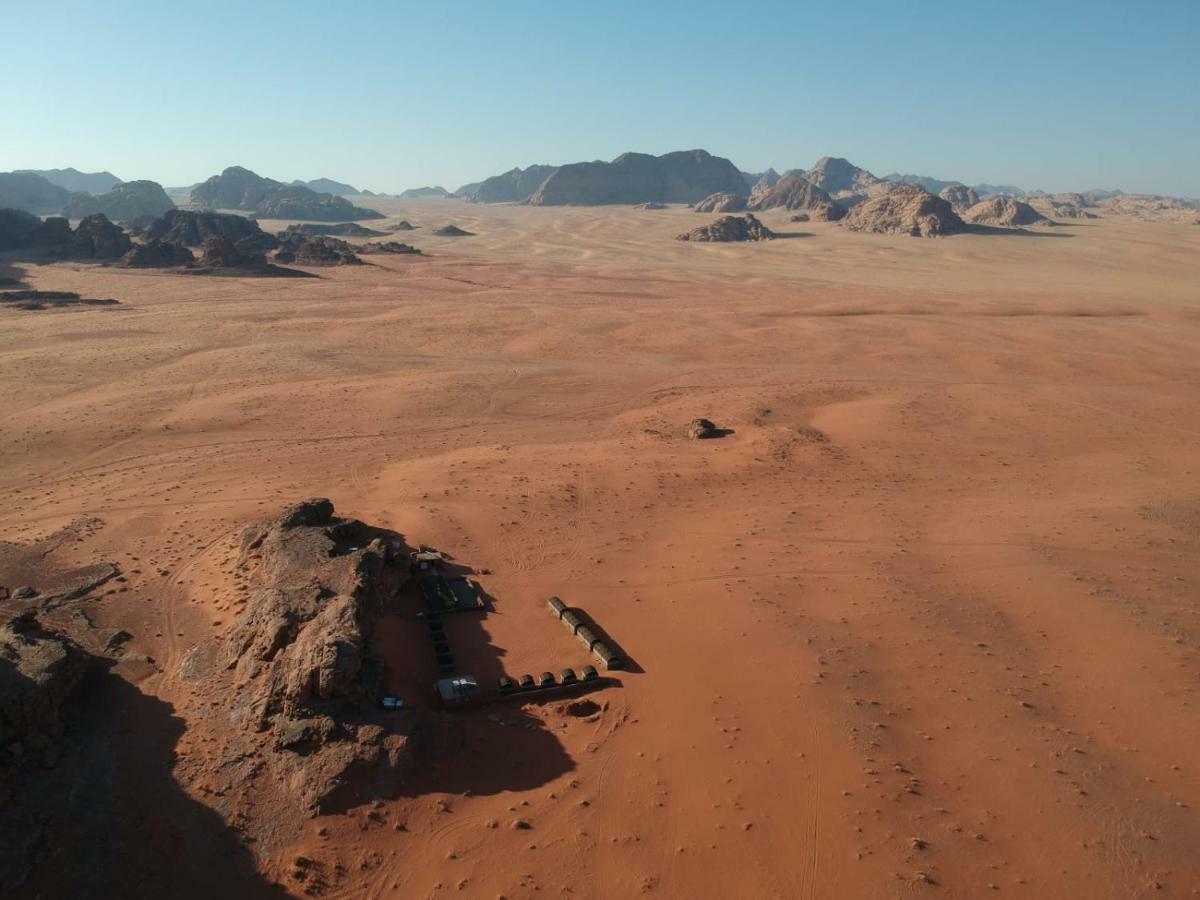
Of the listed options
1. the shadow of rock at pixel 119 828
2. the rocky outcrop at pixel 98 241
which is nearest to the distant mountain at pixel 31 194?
the rocky outcrop at pixel 98 241

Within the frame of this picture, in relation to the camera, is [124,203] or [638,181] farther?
[638,181]

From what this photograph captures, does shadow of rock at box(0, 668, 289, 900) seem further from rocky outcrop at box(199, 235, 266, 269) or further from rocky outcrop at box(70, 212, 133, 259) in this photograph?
rocky outcrop at box(70, 212, 133, 259)

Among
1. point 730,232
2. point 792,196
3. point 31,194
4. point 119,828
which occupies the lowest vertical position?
point 119,828

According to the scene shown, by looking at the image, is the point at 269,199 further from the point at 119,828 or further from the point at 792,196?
the point at 119,828

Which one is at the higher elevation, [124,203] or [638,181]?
[638,181]

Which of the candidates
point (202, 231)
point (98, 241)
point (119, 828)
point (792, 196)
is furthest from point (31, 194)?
point (119, 828)

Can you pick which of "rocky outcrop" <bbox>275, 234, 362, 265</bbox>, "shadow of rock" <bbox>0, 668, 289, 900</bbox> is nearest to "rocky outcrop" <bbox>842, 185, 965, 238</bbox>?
"rocky outcrop" <bbox>275, 234, 362, 265</bbox>

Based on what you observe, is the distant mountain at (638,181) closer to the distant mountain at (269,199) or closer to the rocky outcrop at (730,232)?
the distant mountain at (269,199)

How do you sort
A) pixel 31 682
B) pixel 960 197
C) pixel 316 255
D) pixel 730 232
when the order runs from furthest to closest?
pixel 960 197 < pixel 730 232 < pixel 316 255 < pixel 31 682
